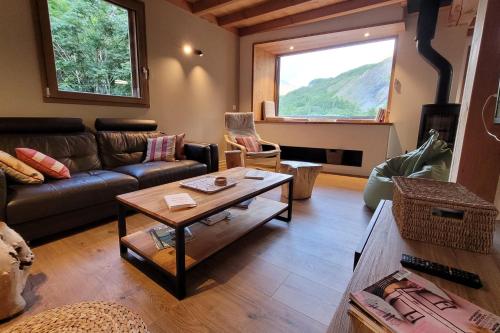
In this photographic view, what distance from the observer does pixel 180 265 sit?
1222 millimetres

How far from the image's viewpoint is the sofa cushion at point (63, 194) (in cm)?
158

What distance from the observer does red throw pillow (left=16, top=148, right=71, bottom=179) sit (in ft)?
6.31

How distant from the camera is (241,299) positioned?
1.25m

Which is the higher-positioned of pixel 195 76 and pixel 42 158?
pixel 195 76

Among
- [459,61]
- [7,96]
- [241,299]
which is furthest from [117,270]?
[459,61]

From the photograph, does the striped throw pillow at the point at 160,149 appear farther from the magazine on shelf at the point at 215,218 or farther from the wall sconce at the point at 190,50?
the wall sconce at the point at 190,50

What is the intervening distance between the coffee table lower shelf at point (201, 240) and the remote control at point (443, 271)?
1.03m

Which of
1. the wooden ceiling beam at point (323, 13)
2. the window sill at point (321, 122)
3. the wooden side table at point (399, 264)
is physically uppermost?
the wooden ceiling beam at point (323, 13)

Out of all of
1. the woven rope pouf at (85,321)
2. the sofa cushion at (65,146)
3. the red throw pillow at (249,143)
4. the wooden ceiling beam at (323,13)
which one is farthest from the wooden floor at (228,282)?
the wooden ceiling beam at (323,13)

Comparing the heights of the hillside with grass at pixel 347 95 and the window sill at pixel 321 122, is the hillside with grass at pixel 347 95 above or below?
above

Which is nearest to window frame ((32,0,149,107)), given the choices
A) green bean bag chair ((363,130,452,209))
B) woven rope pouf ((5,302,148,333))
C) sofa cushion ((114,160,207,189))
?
sofa cushion ((114,160,207,189))

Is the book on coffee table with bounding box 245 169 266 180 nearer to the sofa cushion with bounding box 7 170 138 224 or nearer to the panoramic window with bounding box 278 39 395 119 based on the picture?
the sofa cushion with bounding box 7 170 138 224

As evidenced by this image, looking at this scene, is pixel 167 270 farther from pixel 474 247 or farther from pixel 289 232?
pixel 474 247

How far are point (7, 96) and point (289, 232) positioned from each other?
2870 mm
